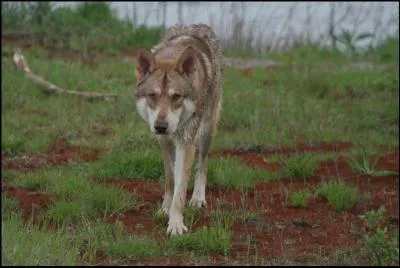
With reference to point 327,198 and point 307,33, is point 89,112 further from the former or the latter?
point 307,33

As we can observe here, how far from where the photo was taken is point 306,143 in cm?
907

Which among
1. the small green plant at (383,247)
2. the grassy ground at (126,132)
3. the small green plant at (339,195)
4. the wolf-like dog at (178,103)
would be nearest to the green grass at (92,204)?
the grassy ground at (126,132)

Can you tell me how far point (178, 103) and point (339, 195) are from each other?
1877 millimetres

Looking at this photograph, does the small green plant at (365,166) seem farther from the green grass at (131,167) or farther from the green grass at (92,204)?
the green grass at (92,204)

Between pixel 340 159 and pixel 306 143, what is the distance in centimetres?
91

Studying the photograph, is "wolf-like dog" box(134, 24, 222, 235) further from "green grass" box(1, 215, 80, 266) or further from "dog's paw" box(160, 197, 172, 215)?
"green grass" box(1, 215, 80, 266)

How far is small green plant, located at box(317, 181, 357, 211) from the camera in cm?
652

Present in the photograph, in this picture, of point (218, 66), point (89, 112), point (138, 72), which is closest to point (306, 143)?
point (218, 66)

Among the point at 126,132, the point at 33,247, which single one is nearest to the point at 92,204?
the point at 33,247

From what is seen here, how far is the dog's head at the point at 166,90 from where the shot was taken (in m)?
5.54

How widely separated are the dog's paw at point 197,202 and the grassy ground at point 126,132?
18.8 inches

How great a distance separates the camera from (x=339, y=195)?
657 centimetres

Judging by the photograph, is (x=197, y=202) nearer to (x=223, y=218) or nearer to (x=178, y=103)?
(x=223, y=218)

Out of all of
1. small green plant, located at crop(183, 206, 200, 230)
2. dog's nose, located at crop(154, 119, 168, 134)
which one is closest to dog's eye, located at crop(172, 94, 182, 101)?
dog's nose, located at crop(154, 119, 168, 134)
